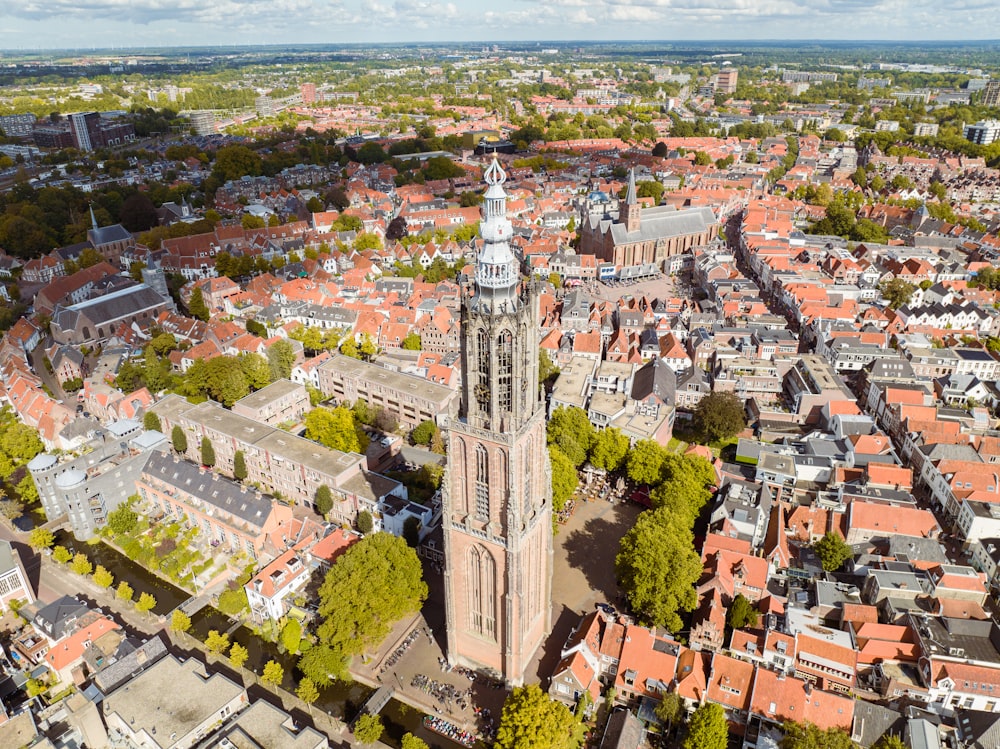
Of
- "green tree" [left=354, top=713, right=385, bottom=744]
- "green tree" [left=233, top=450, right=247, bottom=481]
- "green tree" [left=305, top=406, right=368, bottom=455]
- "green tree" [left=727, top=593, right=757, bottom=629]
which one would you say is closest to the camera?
"green tree" [left=354, top=713, right=385, bottom=744]

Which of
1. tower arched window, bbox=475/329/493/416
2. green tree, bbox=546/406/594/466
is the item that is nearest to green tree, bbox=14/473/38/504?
green tree, bbox=546/406/594/466

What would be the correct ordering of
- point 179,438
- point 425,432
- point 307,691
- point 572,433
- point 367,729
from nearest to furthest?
1. point 367,729
2. point 307,691
3. point 572,433
4. point 179,438
5. point 425,432

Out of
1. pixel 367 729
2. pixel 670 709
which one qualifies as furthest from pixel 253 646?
pixel 670 709

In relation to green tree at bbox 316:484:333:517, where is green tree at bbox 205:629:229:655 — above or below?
below

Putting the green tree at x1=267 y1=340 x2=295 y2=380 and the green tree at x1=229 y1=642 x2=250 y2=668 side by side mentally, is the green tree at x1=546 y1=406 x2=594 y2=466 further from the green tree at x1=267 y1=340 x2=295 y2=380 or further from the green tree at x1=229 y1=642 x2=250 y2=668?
the green tree at x1=267 y1=340 x2=295 y2=380

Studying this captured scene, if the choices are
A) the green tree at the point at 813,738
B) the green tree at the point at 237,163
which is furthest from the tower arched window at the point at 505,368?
the green tree at the point at 237,163

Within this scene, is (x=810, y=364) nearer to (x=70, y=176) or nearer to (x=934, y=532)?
(x=934, y=532)

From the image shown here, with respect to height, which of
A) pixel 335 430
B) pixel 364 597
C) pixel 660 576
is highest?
pixel 364 597

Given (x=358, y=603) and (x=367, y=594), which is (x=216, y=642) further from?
(x=367, y=594)
